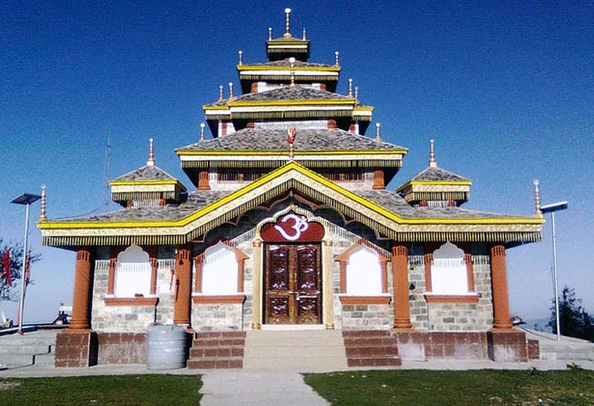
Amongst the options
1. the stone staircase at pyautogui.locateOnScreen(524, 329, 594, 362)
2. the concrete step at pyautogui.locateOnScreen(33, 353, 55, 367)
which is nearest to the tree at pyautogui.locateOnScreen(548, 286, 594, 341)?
the stone staircase at pyautogui.locateOnScreen(524, 329, 594, 362)

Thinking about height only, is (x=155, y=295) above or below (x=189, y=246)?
below

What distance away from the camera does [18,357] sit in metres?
16.2

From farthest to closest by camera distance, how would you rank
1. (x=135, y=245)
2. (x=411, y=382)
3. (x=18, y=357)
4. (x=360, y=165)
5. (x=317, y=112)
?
(x=317, y=112) → (x=360, y=165) → (x=135, y=245) → (x=18, y=357) → (x=411, y=382)

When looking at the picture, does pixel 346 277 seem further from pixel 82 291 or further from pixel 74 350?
pixel 74 350

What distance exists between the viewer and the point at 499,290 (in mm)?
16734

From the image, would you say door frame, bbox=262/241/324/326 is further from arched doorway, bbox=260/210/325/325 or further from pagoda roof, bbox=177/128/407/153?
pagoda roof, bbox=177/128/407/153

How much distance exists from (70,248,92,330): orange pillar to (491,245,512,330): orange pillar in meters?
12.3

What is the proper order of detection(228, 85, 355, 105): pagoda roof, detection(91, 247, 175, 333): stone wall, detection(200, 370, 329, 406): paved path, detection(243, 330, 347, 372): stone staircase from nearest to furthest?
detection(200, 370, 329, 406): paved path < detection(243, 330, 347, 372): stone staircase < detection(91, 247, 175, 333): stone wall < detection(228, 85, 355, 105): pagoda roof

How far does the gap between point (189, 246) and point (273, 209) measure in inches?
113

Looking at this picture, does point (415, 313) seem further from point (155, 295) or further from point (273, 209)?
point (155, 295)

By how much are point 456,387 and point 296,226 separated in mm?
7489

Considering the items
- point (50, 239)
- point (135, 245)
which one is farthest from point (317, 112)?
point (50, 239)

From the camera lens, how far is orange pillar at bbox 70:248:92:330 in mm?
16469

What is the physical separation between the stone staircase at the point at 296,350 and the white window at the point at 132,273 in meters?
3.64
